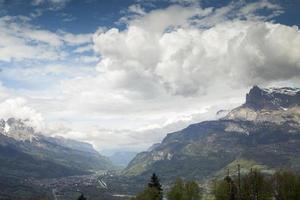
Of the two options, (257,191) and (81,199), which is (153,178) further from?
(257,191)

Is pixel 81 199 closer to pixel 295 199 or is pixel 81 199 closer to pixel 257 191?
pixel 257 191

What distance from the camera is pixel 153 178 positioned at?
17338 cm

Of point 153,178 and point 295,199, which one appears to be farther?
point 295,199

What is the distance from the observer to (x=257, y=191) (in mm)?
195375

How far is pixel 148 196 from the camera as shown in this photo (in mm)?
183125

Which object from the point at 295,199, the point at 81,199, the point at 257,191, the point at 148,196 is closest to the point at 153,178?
the point at 148,196

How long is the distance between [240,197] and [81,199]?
67460 mm

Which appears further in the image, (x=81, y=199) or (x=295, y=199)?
(x=295, y=199)

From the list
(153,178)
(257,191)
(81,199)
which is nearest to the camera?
(81,199)

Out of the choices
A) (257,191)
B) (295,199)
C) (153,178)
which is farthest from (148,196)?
(295,199)

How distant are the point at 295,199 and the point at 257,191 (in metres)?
20.5

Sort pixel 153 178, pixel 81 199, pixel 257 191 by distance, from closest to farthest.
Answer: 1. pixel 81 199
2. pixel 153 178
3. pixel 257 191

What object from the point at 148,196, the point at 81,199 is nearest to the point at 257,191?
the point at 148,196

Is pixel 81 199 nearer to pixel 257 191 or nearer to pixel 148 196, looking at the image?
pixel 148 196
